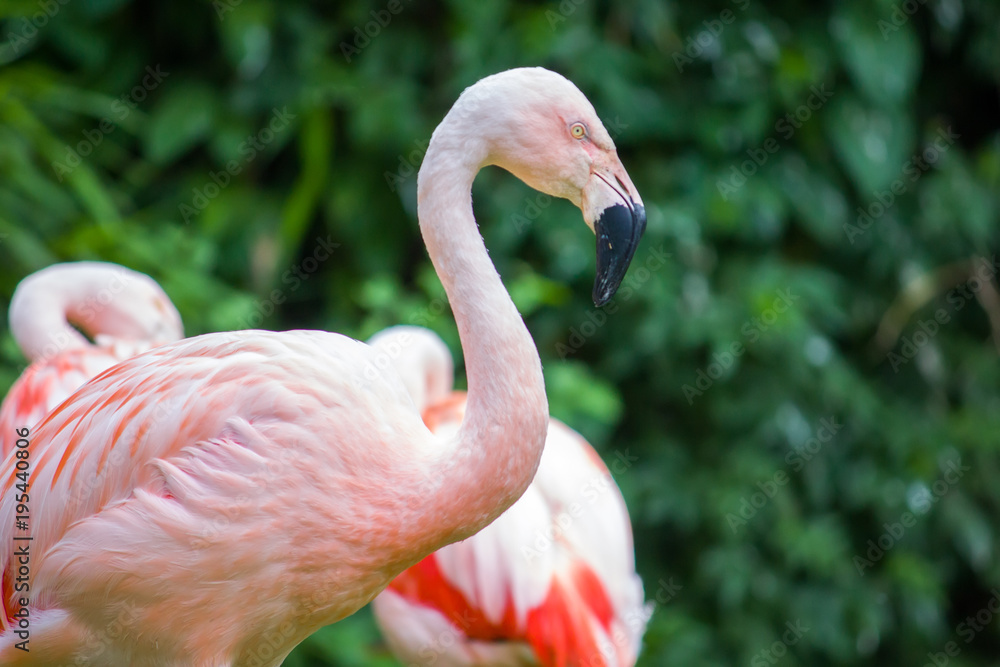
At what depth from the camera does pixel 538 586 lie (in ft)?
7.51

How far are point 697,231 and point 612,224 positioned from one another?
2.07m

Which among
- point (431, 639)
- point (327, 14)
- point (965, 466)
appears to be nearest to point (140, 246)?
point (327, 14)

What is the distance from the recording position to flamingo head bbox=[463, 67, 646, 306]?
59.1 inches

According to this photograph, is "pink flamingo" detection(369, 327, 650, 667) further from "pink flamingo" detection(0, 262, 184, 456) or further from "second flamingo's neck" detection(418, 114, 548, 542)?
"second flamingo's neck" detection(418, 114, 548, 542)

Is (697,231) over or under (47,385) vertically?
under

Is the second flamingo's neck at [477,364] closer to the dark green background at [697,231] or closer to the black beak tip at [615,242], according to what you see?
the black beak tip at [615,242]

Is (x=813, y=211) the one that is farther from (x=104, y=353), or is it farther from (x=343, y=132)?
(x=104, y=353)

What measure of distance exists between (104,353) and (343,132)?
1.79m

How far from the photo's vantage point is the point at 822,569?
3533 mm

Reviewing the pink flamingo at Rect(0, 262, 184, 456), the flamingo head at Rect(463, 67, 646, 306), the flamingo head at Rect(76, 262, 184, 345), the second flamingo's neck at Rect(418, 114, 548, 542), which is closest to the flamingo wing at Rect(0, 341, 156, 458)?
the pink flamingo at Rect(0, 262, 184, 456)

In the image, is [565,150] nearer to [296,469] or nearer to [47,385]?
[296,469]

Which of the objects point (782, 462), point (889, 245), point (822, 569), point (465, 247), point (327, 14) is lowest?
point (822, 569)

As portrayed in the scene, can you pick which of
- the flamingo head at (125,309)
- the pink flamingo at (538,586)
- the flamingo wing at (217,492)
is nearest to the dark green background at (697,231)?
the flamingo head at (125,309)

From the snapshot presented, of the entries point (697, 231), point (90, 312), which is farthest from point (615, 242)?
point (697, 231)
